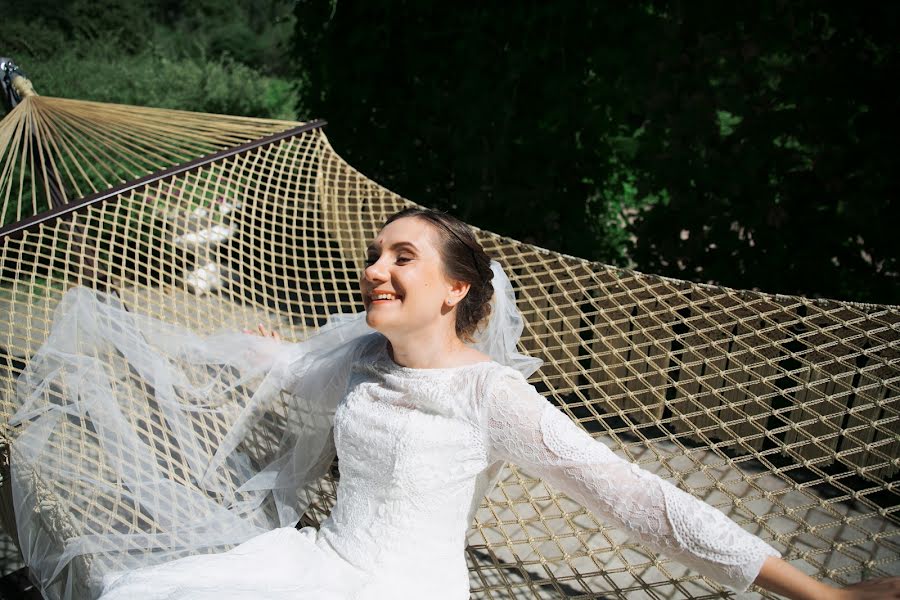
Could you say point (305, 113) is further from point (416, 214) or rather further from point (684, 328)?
point (416, 214)

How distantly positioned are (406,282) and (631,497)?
1.70 ft

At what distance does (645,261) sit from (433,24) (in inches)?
65.2

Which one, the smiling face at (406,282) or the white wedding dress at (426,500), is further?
the smiling face at (406,282)

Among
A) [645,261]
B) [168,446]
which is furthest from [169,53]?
[168,446]

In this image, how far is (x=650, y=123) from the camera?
2840mm

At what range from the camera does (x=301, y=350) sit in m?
1.68

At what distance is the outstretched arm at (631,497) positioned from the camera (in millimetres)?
960

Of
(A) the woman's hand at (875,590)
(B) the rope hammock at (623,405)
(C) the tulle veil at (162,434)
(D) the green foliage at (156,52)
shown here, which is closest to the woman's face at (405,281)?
(C) the tulle veil at (162,434)

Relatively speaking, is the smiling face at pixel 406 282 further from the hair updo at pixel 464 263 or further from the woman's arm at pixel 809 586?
the woman's arm at pixel 809 586

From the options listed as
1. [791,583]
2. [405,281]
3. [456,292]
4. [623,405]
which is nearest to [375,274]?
[405,281]

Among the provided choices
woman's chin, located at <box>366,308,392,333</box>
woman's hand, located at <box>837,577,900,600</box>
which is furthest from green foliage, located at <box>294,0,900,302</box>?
woman's chin, located at <box>366,308,392,333</box>

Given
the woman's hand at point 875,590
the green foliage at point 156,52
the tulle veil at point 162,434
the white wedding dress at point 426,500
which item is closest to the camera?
the woman's hand at point 875,590

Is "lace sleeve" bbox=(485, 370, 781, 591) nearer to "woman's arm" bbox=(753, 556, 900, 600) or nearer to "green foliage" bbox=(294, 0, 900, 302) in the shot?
"woman's arm" bbox=(753, 556, 900, 600)

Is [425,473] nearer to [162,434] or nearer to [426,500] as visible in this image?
[426,500]
